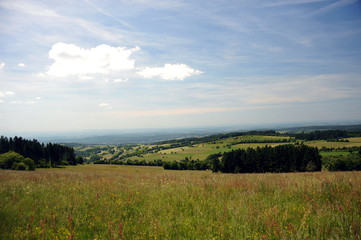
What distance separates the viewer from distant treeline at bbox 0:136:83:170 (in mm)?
74588

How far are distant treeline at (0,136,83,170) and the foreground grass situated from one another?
84786 mm

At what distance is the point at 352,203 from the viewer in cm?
569

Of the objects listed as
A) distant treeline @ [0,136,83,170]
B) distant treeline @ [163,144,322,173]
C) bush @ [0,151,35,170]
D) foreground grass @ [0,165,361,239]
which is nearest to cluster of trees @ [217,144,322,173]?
distant treeline @ [163,144,322,173]

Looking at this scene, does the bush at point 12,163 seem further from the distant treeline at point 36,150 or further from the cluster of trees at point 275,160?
the cluster of trees at point 275,160

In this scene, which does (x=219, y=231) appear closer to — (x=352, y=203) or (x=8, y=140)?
(x=352, y=203)

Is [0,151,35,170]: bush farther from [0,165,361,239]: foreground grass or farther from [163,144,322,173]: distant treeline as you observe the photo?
[163,144,322,173]: distant treeline

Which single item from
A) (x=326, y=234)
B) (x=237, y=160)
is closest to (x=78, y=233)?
(x=326, y=234)

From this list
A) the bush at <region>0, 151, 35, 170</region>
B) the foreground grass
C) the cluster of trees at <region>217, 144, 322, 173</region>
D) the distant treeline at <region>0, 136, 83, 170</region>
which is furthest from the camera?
the distant treeline at <region>0, 136, 83, 170</region>

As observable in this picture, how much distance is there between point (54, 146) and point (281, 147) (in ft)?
306

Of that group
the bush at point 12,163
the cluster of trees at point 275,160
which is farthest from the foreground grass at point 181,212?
the cluster of trees at point 275,160

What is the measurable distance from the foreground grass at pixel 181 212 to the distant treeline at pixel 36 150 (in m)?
84.8

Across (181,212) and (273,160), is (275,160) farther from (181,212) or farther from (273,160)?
(181,212)

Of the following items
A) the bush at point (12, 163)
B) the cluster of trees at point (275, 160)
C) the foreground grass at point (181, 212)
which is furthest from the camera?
the cluster of trees at point (275, 160)

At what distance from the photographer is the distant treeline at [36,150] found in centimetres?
7459
